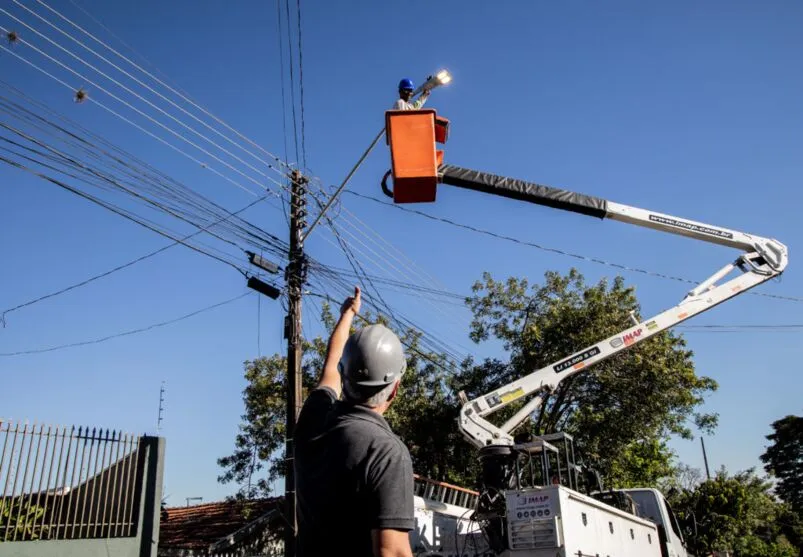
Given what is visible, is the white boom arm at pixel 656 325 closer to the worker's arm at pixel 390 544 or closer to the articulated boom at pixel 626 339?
the articulated boom at pixel 626 339

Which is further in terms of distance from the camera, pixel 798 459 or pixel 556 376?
pixel 798 459

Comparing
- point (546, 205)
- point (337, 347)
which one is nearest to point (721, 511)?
point (546, 205)

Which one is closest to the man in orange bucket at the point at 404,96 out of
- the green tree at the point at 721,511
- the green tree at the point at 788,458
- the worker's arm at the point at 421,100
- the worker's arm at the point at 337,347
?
the worker's arm at the point at 421,100

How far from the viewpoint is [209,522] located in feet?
66.8

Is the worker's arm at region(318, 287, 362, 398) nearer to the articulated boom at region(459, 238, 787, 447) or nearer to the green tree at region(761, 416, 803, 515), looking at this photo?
the articulated boom at region(459, 238, 787, 447)

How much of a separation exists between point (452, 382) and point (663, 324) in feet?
30.4

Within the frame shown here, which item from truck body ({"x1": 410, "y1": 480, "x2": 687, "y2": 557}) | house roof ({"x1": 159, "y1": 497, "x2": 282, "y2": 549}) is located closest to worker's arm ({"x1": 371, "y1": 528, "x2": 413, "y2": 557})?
truck body ({"x1": 410, "y1": 480, "x2": 687, "y2": 557})

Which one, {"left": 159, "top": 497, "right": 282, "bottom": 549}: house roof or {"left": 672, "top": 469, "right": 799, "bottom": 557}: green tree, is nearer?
{"left": 159, "top": 497, "right": 282, "bottom": 549}: house roof

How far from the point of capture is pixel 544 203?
816 centimetres

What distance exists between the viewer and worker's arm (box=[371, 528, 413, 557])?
1.62 m

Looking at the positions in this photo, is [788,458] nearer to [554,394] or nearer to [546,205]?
[554,394]

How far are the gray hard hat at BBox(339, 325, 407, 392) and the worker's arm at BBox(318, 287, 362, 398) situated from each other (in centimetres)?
25

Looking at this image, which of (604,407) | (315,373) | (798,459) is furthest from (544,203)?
(798,459)

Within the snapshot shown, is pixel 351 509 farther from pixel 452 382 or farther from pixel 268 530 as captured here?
pixel 452 382
